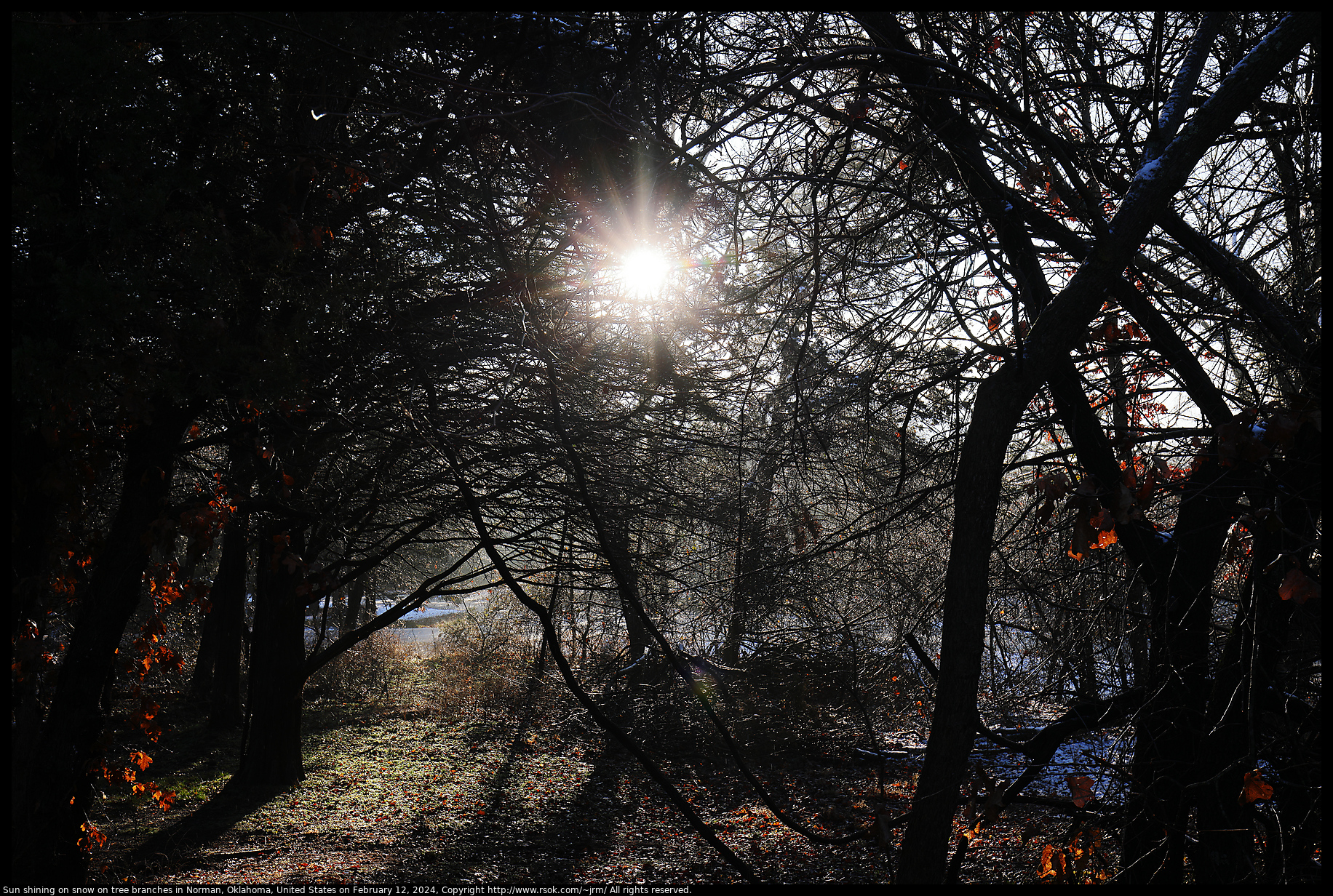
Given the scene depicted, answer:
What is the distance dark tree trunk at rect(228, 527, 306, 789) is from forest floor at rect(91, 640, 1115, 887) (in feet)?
1.24

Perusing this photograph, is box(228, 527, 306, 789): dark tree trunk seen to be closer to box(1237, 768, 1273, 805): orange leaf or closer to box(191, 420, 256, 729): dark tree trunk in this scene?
box(191, 420, 256, 729): dark tree trunk

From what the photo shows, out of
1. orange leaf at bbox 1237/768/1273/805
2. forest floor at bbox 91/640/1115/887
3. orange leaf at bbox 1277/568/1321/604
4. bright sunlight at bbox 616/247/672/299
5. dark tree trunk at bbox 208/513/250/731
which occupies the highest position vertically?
bright sunlight at bbox 616/247/672/299


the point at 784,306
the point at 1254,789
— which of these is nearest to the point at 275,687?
the point at 784,306

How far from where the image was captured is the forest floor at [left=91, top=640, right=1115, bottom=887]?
7402 millimetres

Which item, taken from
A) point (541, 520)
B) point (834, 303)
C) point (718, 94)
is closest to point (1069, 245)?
point (834, 303)

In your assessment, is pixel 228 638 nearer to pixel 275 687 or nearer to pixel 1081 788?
pixel 275 687

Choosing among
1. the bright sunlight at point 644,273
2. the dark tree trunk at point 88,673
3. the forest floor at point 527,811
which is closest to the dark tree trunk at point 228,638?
the forest floor at point 527,811

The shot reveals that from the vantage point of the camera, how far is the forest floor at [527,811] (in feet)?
24.3

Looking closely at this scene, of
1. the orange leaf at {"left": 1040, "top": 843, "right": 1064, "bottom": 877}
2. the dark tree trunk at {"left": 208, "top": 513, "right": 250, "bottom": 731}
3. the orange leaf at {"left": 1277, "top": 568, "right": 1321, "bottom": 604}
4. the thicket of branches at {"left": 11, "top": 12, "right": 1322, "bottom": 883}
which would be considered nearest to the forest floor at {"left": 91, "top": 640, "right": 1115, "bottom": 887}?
the orange leaf at {"left": 1040, "top": 843, "right": 1064, "bottom": 877}

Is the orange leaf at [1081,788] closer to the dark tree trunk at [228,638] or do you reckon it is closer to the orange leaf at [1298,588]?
the orange leaf at [1298,588]

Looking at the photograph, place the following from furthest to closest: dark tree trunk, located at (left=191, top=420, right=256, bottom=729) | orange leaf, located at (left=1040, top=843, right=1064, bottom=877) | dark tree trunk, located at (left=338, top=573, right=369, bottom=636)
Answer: dark tree trunk, located at (left=338, top=573, right=369, bottom=636), dark tree trunk, located at (left=191, top=420, right=256, bottom=729), orange leaf, located at (left=1040, top=843, right=1064, bottom=877)

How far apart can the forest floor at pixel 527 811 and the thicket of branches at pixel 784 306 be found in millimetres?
1065

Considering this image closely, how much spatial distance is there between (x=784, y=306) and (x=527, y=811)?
806 cm

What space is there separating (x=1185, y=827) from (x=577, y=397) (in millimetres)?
6061
